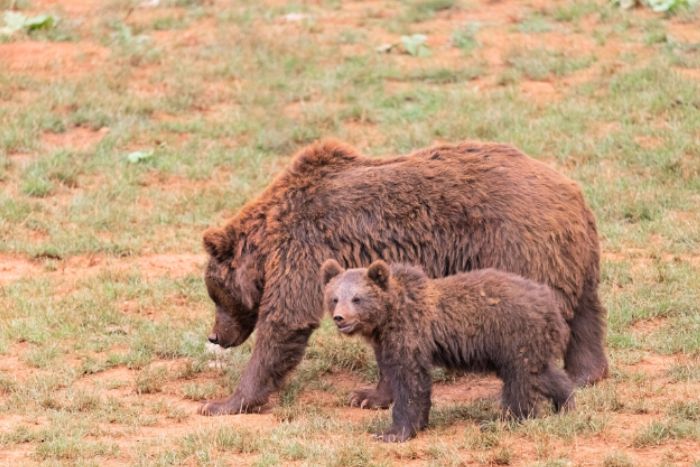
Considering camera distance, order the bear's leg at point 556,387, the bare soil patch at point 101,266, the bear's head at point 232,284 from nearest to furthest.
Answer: the bear's leg at point 556,387
the bear's head at point 232,284
the bare soil patch at point 101,266

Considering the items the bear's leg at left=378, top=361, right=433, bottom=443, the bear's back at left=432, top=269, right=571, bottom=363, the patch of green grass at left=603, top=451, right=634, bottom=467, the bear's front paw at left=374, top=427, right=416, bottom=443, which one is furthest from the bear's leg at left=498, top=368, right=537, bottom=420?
the patch of green grass at left=603, top=451, right=634, bottom=467

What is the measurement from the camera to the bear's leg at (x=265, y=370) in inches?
386

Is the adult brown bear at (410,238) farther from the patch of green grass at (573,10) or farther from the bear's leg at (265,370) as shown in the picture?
the patch of green grass at (573,10)

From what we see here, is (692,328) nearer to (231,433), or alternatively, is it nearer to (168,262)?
(231,433)

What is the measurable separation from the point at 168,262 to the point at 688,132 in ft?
20.4

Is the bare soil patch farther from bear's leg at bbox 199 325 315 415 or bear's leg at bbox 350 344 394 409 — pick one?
bear's leg at bbox 350 344 394 409

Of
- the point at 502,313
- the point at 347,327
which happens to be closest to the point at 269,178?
the point at 347,327

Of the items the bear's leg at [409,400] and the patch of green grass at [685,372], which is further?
the patch of green grass at [685,372]

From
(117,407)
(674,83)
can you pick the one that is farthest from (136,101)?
(117,407)

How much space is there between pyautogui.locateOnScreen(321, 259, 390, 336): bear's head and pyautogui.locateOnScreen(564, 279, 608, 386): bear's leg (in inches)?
72.4

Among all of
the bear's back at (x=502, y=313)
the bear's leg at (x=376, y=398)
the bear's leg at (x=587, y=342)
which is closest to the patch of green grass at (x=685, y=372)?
the bear's leg at (x=587, y=342)

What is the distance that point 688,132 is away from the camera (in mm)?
15188

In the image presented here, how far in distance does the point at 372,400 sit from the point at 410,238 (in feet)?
4.11

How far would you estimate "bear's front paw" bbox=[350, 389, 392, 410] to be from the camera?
9930 millimetres
